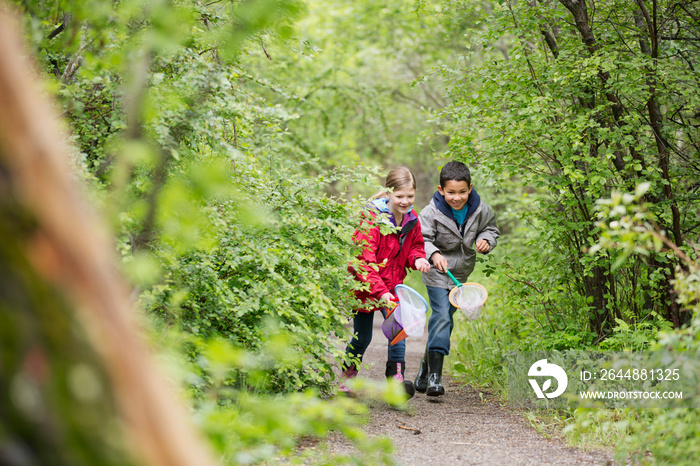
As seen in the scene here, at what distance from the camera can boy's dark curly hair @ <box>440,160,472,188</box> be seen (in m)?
5.35

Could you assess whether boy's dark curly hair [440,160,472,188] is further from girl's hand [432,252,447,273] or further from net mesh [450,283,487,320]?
net mesh [450,283,487,320]

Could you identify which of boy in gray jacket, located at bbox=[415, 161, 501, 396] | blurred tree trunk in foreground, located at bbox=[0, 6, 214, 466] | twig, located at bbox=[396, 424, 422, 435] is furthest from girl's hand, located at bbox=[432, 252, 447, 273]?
blurred tree trunk in foreground, located at bbox=[0, 6, 214, 466]

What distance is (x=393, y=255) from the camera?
507 centimetres

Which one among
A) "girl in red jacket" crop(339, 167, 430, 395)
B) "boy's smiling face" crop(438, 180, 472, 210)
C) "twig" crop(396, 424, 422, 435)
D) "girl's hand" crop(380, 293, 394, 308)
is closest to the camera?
"twig" crop(396, 424, 422, 435)

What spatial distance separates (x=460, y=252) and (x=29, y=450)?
15.5ft

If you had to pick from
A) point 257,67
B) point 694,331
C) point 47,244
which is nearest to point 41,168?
point 47,244

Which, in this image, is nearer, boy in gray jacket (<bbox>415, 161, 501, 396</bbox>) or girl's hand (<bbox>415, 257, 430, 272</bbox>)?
girl's hand (<bbox>415, 257, 430, 272</bbox>)

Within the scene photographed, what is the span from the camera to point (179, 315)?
9.87 feet

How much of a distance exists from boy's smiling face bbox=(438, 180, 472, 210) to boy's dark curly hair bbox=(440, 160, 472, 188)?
0.04 metres

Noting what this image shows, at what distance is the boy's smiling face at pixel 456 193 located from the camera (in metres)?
5.33

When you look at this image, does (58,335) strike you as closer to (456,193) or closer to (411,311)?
(411,311)

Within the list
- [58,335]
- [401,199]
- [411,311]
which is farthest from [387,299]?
[58,335]

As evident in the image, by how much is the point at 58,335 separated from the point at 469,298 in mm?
4154

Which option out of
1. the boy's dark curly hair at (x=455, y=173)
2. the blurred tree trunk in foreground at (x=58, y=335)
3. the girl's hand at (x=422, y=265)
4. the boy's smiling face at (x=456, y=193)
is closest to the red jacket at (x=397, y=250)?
the girl's hand at (x=422, y=265)
